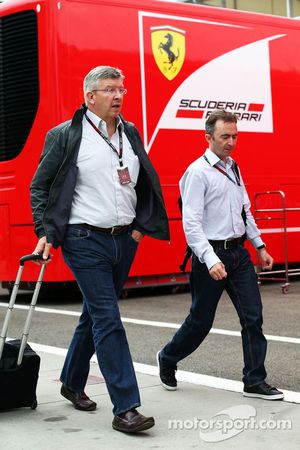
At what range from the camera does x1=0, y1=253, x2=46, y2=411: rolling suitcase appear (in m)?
5.49

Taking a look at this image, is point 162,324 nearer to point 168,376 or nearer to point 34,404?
point 168,376

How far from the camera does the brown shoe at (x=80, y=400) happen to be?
18.5 feet

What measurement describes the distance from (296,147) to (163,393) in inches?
342

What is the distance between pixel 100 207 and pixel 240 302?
1154 mm

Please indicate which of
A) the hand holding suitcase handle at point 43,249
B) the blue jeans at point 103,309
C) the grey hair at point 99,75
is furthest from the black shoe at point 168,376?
the grey hair at point 99,75

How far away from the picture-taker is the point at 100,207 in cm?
538

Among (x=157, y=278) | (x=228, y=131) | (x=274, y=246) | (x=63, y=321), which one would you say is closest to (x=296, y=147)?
(x=274, y=246)

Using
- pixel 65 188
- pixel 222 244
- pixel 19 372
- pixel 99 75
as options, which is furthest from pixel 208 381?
pixel 99 75

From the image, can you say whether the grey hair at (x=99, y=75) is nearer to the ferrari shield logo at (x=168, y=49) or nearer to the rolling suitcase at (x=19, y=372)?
the rolling suitcase at (x=19, y=372)

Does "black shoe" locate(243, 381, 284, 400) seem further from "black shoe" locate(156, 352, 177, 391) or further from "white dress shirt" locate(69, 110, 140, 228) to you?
"white dress shirt" locate(69, 110, 140, 228)

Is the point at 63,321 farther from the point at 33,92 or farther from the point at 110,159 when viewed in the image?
the point at 110,159

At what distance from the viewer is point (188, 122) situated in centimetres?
1301

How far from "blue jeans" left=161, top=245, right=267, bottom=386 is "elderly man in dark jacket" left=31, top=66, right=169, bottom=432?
51cm

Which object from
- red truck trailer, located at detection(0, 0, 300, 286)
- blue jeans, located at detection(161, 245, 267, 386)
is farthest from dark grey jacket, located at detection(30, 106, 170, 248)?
red truck trailer, located at detection(0, 0, 300, 286)
